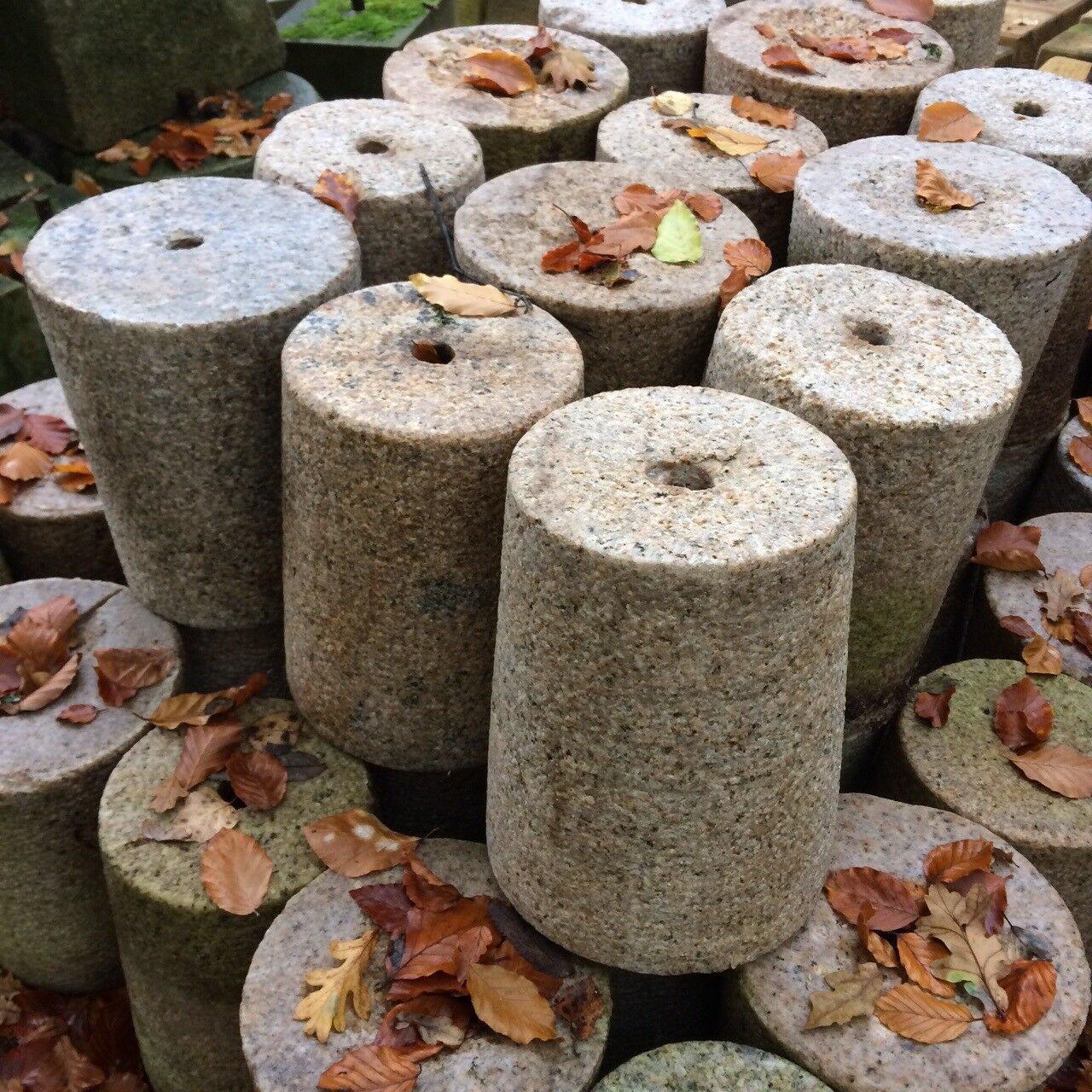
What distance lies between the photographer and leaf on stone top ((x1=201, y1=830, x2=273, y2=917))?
222 centimetres

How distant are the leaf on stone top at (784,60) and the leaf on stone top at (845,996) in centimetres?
284

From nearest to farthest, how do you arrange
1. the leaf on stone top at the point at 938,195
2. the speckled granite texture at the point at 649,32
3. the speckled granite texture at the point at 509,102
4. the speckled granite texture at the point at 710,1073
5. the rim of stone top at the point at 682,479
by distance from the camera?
the rim of stone top at the point at 682,479, the speckled granite texture at the point at 710,1073, the leaf on stone top at the point at 938,195, the speckled granite texture at the point at 509,102, the speckled granite texture at the point at 649,32

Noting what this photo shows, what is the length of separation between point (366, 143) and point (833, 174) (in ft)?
4.21

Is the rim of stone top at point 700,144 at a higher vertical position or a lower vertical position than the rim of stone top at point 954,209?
lower

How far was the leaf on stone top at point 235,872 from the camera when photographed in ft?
7.27

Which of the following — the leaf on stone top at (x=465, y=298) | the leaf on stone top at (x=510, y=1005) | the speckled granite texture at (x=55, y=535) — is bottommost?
the speckled granite texture at (x=55, y=535)

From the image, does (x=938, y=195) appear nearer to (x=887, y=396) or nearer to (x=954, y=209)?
(x=954, y=209)

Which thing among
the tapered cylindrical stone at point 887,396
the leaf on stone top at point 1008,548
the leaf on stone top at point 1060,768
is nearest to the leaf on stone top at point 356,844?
the tapered cylindrical stone at point 887,396

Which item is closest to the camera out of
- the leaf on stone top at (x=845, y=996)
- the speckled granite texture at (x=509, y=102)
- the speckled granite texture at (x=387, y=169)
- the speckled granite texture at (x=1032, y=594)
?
the leaf on stone top at (x=845, y=996)

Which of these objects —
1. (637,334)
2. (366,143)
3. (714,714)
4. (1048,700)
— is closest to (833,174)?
(637,334)

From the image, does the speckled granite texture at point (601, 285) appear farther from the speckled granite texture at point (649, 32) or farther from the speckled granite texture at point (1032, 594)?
the speckled granite texture at point (649, 32)

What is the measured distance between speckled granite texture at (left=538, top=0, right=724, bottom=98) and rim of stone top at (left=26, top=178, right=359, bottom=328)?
1.84 metres

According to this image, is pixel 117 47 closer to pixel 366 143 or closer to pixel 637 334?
pixel 366 143

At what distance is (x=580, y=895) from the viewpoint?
6.50ft
